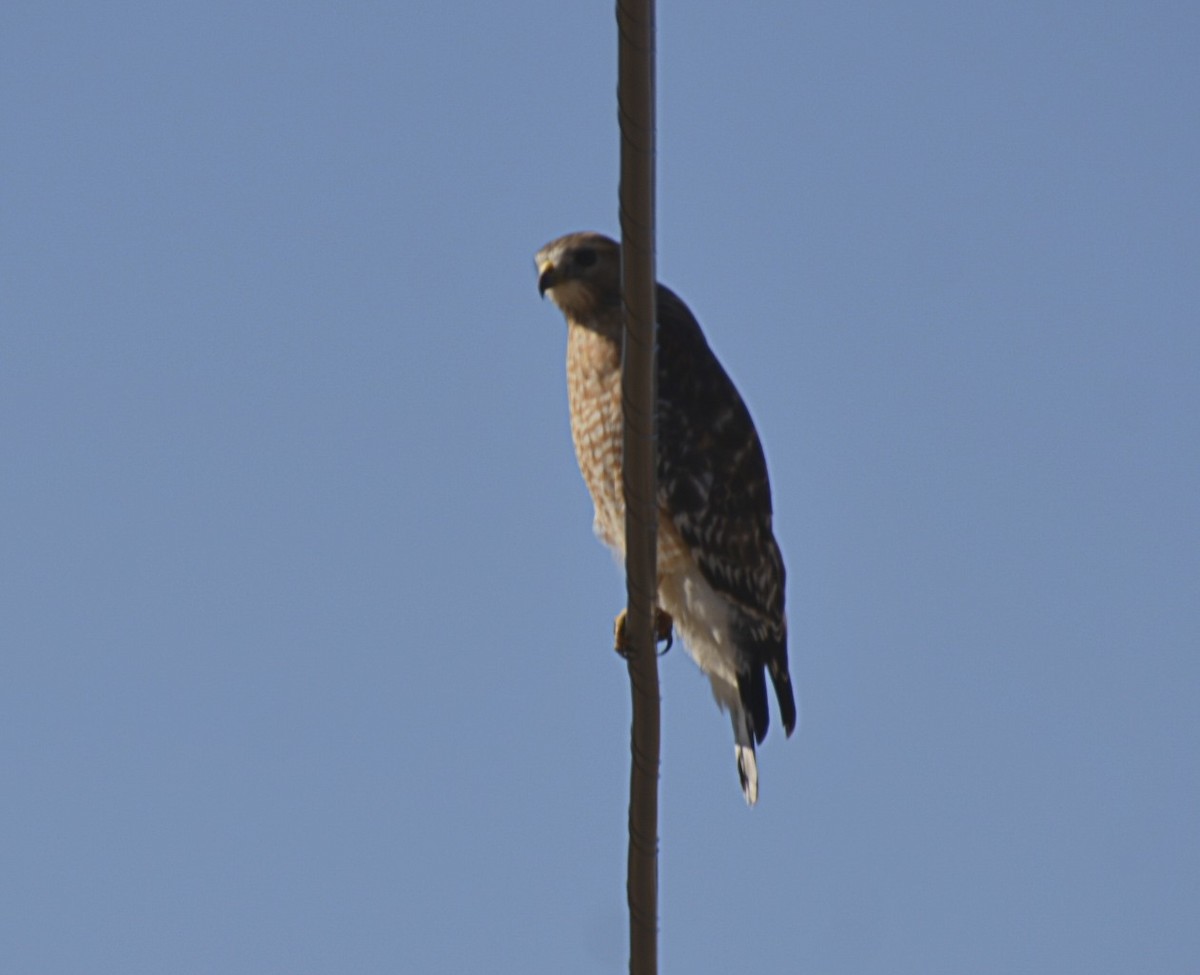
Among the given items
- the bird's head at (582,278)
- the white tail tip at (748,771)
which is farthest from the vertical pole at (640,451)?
the bird's head at (582,278)

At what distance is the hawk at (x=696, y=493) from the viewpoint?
672 cm

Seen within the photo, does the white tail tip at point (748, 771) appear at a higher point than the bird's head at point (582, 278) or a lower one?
lower

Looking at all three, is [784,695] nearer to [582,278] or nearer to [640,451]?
[582,278]

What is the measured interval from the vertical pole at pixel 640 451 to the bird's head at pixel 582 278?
3.24 metres

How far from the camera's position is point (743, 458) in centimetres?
702

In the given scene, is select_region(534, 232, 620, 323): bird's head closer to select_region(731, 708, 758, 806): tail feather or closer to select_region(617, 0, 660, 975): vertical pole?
select_region(731, 708, 758, 806): tail feather

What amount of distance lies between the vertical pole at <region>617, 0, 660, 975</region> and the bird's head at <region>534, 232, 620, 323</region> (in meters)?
3.24

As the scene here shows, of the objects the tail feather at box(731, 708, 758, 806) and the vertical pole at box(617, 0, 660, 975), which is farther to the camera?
the tail feather at box(731, 708, 758, 806)

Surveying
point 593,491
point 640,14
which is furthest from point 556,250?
point 640,14

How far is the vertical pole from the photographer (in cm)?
316

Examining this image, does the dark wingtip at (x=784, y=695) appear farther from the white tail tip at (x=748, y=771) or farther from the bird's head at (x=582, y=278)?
the bird's head at (x=582, y=278)

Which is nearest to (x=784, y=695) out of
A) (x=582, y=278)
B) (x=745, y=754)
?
(x=745, y=754)

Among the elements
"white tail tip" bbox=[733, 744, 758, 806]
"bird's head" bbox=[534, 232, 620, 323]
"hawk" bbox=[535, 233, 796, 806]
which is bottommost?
"white tail tip" bbox=[733, 744, 758, 806]

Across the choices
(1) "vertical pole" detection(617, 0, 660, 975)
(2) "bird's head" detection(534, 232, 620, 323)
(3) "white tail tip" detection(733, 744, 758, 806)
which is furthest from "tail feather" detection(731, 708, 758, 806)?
(1) "vertical pole" detection(617, 0, 660, 975)
